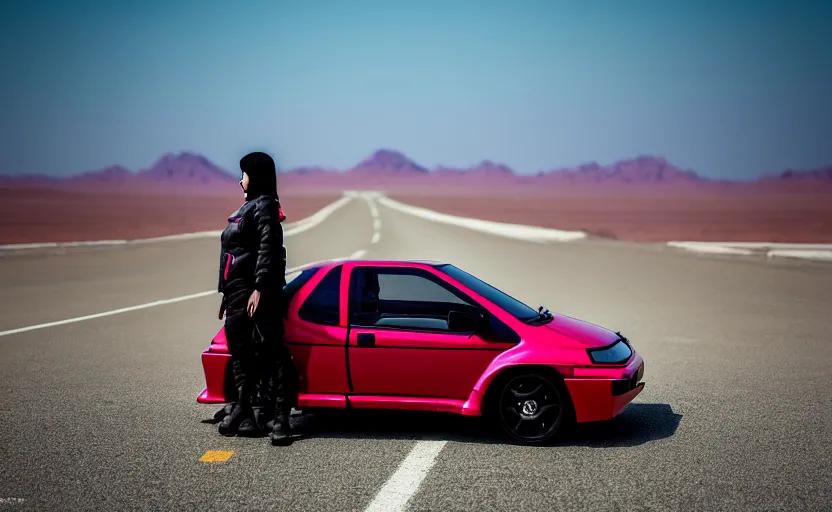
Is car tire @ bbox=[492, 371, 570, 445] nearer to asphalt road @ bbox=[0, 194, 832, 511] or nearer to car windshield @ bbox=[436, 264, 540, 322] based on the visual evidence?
asphalt road @ bbox=[0, 194, 832, 511]

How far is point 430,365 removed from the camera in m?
6.18

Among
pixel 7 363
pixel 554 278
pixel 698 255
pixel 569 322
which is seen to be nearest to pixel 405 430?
pixel 569 322

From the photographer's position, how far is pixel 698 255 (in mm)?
27234

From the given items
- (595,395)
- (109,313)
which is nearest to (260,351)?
(595,395)

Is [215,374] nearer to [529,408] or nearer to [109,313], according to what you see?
[529,408]

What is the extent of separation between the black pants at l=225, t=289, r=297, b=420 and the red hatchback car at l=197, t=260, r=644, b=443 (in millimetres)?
139

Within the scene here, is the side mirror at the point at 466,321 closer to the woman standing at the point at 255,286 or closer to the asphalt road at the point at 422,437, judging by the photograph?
the asphalt road at the point at 422,437

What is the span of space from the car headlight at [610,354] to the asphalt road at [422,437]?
58 centimetres

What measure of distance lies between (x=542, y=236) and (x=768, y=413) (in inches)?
1244

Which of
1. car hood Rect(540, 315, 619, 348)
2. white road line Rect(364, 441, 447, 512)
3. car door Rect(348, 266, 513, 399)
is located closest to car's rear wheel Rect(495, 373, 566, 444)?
car door Rect(348, 266, 513, 399)

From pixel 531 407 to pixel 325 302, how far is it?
1.64 metres

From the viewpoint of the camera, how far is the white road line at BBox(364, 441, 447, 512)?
4910 mm

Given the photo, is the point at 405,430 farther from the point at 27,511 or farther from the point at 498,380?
the point at 27,511

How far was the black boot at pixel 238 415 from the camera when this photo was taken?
6273mm
